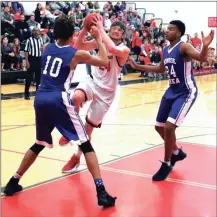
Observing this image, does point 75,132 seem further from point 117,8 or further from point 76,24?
point 117,8

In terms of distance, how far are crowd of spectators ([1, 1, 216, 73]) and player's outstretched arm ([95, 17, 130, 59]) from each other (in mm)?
5416

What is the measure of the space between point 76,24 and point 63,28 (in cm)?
1199

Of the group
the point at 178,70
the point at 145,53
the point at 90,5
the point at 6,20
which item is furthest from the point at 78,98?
the point at 90,5

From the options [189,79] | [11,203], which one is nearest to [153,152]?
[189,79]

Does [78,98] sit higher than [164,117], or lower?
higher

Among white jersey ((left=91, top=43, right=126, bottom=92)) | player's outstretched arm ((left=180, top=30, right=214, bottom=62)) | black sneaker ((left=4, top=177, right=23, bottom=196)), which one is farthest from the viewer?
white jersey ((left=91, top=43, right=126, bottom=92))

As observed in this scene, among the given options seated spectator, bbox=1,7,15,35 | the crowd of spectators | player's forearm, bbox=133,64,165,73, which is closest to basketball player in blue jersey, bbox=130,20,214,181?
player's forearm, bbox=133,64,165,73

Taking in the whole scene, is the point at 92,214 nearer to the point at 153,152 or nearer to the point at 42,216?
the point at 42,216

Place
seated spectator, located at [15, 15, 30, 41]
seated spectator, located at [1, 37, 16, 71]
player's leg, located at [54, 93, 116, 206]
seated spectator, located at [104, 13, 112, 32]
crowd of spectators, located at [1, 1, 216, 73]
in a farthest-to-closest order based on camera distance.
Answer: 1. seated spectator, located at [104, 13, 112, 32]
2. seated spectator, located at [15, 15, 30, 41]
3. crowd of spectators, located at [1, 1, 216, 73]
4. seated spectator, located at [1, 37, 16, 71]
5. player's leg, located at [54, 93, 116, 206]

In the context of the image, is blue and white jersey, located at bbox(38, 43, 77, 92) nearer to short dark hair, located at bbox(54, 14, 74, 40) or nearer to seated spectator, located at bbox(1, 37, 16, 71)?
short dark hair, located at bbox(54, 14, 74, 40)

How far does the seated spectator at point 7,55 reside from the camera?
43.7 ft

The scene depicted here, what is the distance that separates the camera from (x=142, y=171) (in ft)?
17.4

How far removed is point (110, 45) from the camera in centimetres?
453

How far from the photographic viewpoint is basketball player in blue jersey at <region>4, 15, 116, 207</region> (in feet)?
13.3
